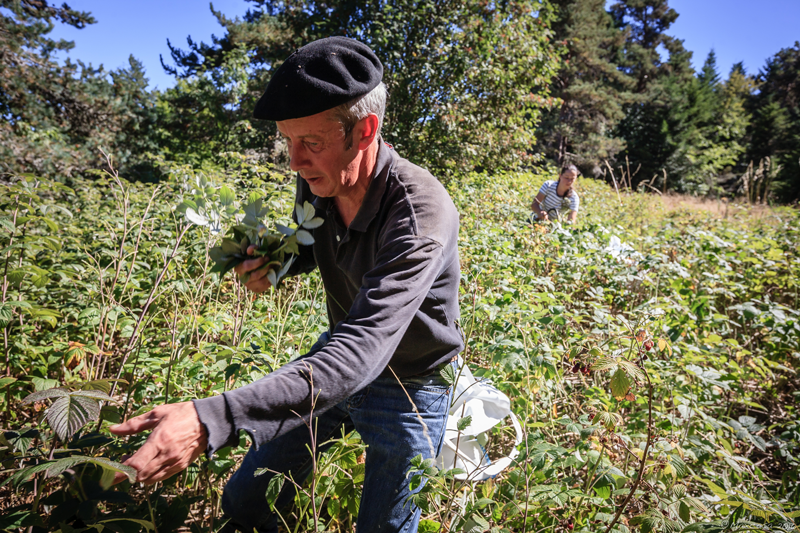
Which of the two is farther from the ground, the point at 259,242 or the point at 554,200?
the point at 554,200

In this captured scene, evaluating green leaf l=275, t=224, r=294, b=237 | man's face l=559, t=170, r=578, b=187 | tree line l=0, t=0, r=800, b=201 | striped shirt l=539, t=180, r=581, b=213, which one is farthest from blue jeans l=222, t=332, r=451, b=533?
man's face l=559, t=170, r=578, b=187

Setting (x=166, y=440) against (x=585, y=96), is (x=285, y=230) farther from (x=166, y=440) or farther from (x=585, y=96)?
(x=585, y=96)

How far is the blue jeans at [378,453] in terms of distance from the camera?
3.98ft

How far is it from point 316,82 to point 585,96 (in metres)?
25.9

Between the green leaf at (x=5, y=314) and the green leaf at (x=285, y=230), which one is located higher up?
the green leaf at (x=285, y=230)

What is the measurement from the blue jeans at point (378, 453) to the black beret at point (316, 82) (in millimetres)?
775

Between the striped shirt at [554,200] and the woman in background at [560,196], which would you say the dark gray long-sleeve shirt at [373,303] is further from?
the striped shirt at [554,200]

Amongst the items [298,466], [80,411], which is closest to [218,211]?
[80,411]

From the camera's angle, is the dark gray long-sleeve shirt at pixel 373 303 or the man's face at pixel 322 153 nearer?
the dark gray long-sleeve shirt at pixel 373 303

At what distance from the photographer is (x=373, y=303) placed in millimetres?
938

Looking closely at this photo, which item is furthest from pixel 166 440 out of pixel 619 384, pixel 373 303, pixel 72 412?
pixel 619 384

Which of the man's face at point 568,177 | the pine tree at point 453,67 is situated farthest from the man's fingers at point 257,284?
the pine tree at point 453,67

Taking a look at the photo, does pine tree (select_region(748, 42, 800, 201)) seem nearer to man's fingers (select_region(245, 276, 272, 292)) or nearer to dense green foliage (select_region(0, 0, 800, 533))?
dense green foliage (select_region(0, 0, 800, 533))

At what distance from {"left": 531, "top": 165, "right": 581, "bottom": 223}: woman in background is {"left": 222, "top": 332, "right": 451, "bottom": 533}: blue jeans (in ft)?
14.1
